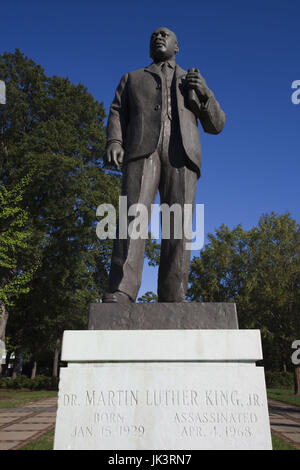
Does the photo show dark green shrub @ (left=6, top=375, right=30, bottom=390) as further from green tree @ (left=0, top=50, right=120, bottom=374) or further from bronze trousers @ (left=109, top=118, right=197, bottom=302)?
bronze trousers @ (left=109, top=118, right=197, bottom=302)

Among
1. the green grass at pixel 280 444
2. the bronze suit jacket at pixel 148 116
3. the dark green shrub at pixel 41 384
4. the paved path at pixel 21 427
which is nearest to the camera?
the bronze suit jacket at pixel 148 116

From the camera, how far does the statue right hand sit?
3.73 m

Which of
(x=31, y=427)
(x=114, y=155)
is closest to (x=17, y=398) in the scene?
(x=31, y=427)

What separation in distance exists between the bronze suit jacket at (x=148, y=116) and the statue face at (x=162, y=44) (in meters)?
0.14

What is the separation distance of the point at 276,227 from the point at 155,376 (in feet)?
83.7

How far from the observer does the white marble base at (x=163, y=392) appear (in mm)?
2471

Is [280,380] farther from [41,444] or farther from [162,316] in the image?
[162,316]

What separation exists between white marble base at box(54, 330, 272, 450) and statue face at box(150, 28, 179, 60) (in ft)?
9.43

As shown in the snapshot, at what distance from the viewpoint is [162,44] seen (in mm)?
4074

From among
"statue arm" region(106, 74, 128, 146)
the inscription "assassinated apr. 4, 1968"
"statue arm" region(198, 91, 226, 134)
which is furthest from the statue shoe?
"statue arm" region(198, 91, 226, 134)

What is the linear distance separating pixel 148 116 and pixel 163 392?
2.44m

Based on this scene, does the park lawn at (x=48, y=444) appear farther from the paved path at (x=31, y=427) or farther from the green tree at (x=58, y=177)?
the green tree at (x=58, y=177)

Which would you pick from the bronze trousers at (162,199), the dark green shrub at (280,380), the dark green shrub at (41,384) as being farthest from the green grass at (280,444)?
the dark green shrub at (280,380)

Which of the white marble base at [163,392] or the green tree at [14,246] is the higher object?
the green tree at [14,246]
